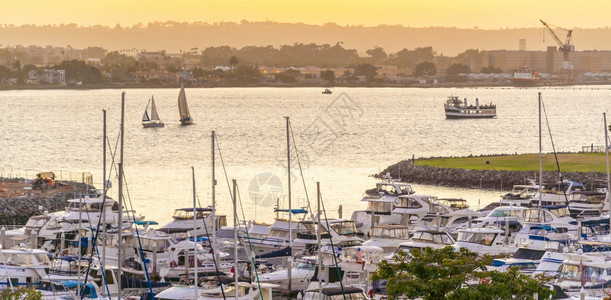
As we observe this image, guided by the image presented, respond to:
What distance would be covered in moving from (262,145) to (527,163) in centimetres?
3191

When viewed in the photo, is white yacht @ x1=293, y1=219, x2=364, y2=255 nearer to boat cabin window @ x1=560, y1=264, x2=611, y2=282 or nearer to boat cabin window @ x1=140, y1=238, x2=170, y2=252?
boat cabin window @ x1=140, y1=238, x2=170, y2=252

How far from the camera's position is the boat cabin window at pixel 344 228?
3065 cm

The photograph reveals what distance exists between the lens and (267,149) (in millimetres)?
80312

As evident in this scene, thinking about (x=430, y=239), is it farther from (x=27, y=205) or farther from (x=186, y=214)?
(x=27, y=205)

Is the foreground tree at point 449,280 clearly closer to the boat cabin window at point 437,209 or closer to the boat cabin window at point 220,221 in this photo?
the boat cabin window at point 220,221

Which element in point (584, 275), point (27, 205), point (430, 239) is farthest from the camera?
point (27, 205)

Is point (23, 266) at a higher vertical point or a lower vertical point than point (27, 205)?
higher

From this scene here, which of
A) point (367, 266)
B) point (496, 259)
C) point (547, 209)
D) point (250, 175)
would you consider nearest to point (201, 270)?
point (367, 266)

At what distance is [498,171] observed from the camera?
53.4m

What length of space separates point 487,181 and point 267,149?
29.8 m

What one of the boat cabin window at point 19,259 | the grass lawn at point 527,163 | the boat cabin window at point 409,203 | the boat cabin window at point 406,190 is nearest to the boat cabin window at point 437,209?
the boat cabin window at point 409,203

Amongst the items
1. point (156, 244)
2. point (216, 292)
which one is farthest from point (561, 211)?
point (216, 292)

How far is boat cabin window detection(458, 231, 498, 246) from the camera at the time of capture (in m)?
28.1

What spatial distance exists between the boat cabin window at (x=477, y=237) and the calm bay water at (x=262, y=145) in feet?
46.1
